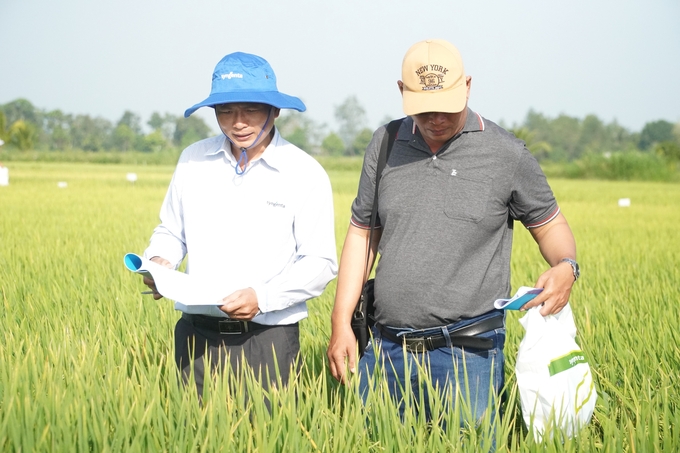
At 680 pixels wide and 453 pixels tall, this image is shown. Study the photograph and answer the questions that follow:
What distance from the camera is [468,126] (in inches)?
87.0

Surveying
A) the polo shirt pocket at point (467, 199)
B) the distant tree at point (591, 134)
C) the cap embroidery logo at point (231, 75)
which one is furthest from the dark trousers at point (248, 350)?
the distant tree at point (591, 134)

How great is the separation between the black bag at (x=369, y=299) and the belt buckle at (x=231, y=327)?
34 centimetres

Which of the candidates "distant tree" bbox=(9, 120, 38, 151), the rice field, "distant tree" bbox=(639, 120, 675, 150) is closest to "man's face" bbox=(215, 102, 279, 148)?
the rice field

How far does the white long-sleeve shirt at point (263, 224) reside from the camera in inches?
94.7

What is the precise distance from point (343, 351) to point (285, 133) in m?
69.5

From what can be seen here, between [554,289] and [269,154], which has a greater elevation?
[269,154]

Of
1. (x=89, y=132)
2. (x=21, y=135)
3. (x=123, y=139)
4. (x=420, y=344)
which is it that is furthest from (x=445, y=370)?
(x=89, y=132)

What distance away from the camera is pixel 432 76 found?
2.11 m

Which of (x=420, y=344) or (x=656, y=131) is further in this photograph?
(x=656, y=131)

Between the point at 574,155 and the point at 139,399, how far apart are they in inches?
3566

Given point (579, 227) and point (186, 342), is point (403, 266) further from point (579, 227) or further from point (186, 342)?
point (579, 227)

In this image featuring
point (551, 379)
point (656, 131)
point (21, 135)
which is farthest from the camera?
point (656, 131)

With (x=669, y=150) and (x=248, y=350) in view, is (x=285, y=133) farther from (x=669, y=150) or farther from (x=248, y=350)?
(x=248, y=350)

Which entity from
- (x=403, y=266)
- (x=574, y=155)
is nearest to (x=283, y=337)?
(x=403, y=266)
